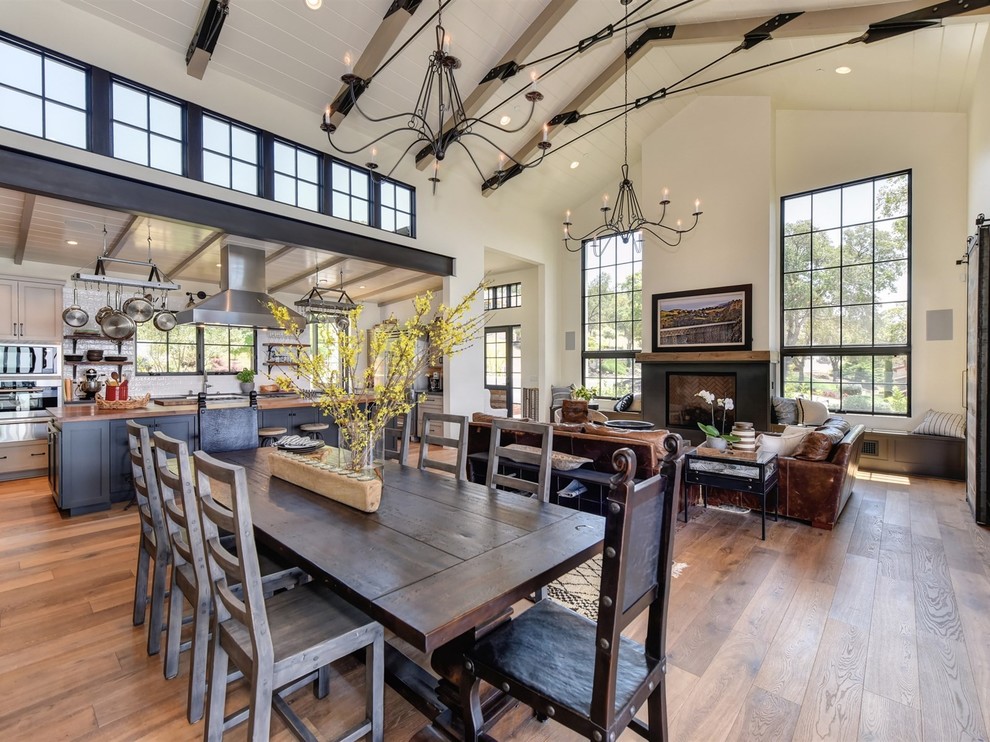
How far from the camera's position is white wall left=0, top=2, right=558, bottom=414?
3.44 meters

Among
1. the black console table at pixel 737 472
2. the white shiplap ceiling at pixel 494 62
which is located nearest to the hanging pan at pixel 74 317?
the white shiplap ceiling at pixel 494 62

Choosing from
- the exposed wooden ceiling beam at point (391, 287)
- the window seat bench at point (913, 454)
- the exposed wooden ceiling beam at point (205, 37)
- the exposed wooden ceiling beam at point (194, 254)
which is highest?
the exposed wooden ceiling beam at point (205, 37)

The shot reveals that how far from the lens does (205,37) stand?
3.71 meters

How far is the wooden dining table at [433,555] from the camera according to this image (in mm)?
1137

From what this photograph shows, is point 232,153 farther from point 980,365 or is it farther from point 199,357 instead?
point 980,365

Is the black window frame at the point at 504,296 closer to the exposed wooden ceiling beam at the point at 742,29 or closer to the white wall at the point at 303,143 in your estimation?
the white wall at the point at 303,143

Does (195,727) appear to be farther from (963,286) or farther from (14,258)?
(963,286)

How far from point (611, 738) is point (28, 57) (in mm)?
5441

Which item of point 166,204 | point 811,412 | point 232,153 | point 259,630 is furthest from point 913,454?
point 166,204

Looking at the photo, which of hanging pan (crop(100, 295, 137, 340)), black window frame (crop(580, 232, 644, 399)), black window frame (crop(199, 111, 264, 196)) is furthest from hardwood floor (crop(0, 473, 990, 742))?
black window frame (crop(580, 232, 644, 399))

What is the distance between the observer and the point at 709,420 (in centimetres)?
652

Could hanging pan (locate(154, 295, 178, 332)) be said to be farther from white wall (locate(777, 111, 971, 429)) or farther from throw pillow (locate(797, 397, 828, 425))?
white wall (locate(777, 111, 971, 429))

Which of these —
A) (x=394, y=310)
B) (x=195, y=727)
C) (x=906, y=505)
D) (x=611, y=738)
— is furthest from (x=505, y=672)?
(x=394, y=310)

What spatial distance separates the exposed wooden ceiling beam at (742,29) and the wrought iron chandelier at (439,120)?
2.63ft
